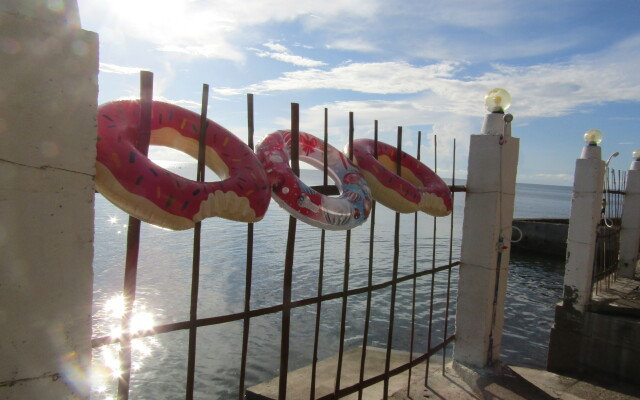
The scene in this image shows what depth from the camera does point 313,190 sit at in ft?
9.14

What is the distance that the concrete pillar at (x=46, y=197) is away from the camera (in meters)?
1.54

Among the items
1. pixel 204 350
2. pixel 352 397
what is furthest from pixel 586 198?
pixel 204 350

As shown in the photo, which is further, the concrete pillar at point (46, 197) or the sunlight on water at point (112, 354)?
the sunlight on water at point (112, 354)

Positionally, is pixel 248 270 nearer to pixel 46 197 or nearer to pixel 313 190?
pixel 313 190

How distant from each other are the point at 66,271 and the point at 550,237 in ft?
87.7

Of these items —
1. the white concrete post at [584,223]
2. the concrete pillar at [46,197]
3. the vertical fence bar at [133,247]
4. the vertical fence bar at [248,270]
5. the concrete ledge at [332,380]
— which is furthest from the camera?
the white concrete post at [584,223]

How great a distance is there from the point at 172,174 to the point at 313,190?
938 millimetres

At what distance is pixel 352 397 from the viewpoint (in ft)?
16.8

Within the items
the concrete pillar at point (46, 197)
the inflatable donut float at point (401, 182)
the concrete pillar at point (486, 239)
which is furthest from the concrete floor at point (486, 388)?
the concrete pillar at point (46, 197)

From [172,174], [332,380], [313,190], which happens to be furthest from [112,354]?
[172,174]

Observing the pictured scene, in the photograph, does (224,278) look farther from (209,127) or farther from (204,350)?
(209,127)

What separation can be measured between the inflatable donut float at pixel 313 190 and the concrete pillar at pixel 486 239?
203 centimetres

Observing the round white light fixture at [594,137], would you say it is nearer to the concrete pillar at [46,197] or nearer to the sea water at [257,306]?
the sea water at [257,306]

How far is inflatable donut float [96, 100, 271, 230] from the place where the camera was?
1.91m
